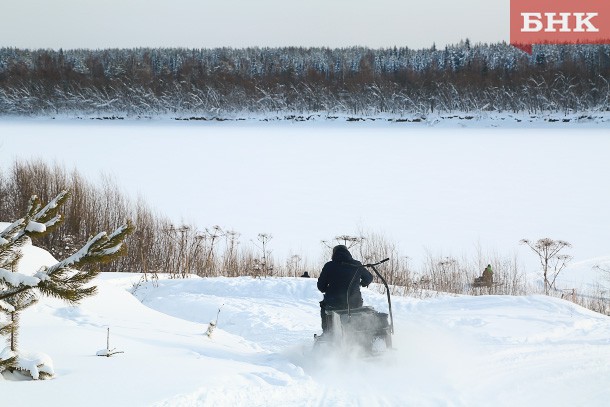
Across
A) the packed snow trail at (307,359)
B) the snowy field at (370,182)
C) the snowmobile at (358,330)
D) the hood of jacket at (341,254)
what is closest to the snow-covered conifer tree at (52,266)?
the packed snow trail at (307,359)

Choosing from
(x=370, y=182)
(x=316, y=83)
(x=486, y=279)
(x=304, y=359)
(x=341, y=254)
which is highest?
(x=316, y=83)

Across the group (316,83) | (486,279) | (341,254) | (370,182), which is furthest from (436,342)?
(316,83)

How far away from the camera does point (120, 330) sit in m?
7.73

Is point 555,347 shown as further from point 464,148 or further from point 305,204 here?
point 464,148

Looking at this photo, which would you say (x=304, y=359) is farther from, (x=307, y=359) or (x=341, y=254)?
(x=341, y=254)

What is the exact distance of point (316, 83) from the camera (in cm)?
8800

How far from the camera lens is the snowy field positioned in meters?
21.2

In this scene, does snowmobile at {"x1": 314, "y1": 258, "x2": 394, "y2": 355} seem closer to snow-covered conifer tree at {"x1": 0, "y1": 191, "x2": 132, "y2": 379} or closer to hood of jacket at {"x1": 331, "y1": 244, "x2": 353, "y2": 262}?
hood of jacket at {"x1": 331, "y1": 244, "x2": 353, "y2": 262}

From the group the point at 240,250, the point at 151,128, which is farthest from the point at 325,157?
the point at 151,128

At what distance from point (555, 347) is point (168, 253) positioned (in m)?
11.1

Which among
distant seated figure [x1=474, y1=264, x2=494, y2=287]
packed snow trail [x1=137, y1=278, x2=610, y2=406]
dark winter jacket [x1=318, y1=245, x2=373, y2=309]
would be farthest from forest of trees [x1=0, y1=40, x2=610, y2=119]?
dark winter jacket [x1=318, y1=245, x2=373, y2=309]

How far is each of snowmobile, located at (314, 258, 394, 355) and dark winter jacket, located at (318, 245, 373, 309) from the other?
4.8 inches

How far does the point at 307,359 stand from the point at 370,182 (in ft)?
80.4

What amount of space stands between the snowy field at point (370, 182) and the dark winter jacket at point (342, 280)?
9.66 metres
